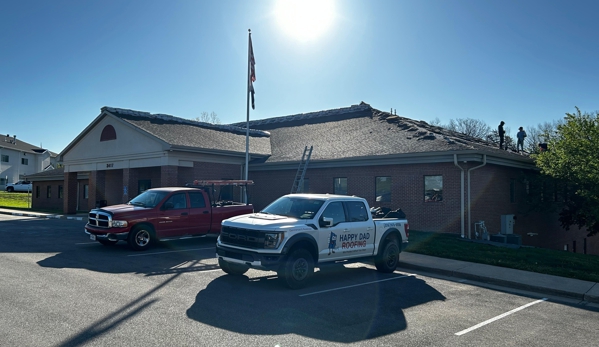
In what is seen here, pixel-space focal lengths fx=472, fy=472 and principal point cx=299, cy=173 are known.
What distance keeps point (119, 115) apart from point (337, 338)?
72.0 feet

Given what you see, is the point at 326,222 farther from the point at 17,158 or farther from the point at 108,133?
the point at 17,158

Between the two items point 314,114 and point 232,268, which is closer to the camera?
point 232,268

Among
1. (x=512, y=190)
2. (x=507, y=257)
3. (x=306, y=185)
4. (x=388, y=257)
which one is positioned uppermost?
(x=306, y=185)

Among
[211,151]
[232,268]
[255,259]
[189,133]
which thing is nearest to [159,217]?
[232,268]

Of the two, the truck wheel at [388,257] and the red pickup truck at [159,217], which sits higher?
the red pickup truck at [159,217]

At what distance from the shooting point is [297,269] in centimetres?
952

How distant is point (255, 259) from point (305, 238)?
1116 mm

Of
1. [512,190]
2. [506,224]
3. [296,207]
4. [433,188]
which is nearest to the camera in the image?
[296,207]

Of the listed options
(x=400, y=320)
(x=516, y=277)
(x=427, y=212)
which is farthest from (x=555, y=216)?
(x=400, y=320)

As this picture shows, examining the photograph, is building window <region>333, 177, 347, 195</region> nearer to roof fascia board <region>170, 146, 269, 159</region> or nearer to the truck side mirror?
roof fascia board <region>170, 146, 269, 159</region>

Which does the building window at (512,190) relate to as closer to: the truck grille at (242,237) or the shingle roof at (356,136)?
the shingle roof at (356,136)

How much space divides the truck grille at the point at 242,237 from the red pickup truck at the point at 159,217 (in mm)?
4685

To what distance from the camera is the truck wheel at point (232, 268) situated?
10.4m

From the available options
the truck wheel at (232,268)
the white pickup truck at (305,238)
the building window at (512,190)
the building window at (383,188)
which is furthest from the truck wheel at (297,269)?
the building window at (512,190)
